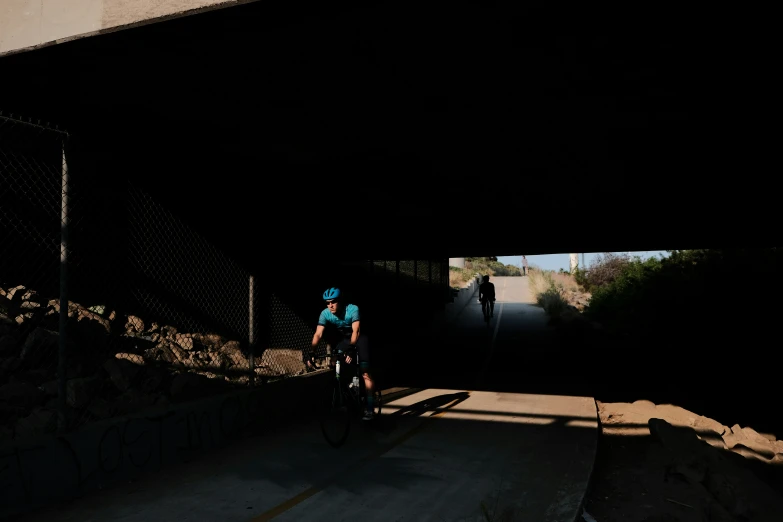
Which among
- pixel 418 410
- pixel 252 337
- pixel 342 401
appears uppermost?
pixel 252 337

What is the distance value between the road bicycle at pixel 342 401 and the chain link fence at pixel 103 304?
58.1 inches

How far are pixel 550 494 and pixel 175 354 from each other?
21.8 ft

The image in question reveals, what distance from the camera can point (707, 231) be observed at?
48.2ft

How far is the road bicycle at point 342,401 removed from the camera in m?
6.88

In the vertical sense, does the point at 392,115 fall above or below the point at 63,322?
above

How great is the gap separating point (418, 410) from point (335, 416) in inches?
109

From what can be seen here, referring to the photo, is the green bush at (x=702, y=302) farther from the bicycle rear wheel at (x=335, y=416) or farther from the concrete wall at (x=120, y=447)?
the concrete wall at (x=120, y=447)

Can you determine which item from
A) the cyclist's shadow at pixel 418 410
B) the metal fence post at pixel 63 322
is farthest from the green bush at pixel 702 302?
the metal fence post at pixel 63 322

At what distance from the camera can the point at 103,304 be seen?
8.82 meters

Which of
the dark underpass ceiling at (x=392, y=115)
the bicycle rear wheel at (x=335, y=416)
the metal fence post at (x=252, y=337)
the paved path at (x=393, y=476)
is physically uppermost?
the dark underpass ceiling at (x=392, y=115)

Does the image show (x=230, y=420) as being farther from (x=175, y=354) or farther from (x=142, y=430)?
(x=175, y=354)

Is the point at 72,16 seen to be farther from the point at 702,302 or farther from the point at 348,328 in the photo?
the point at 702,302

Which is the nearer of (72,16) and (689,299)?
(72,16)

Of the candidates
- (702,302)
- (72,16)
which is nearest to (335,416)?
(72,16)
